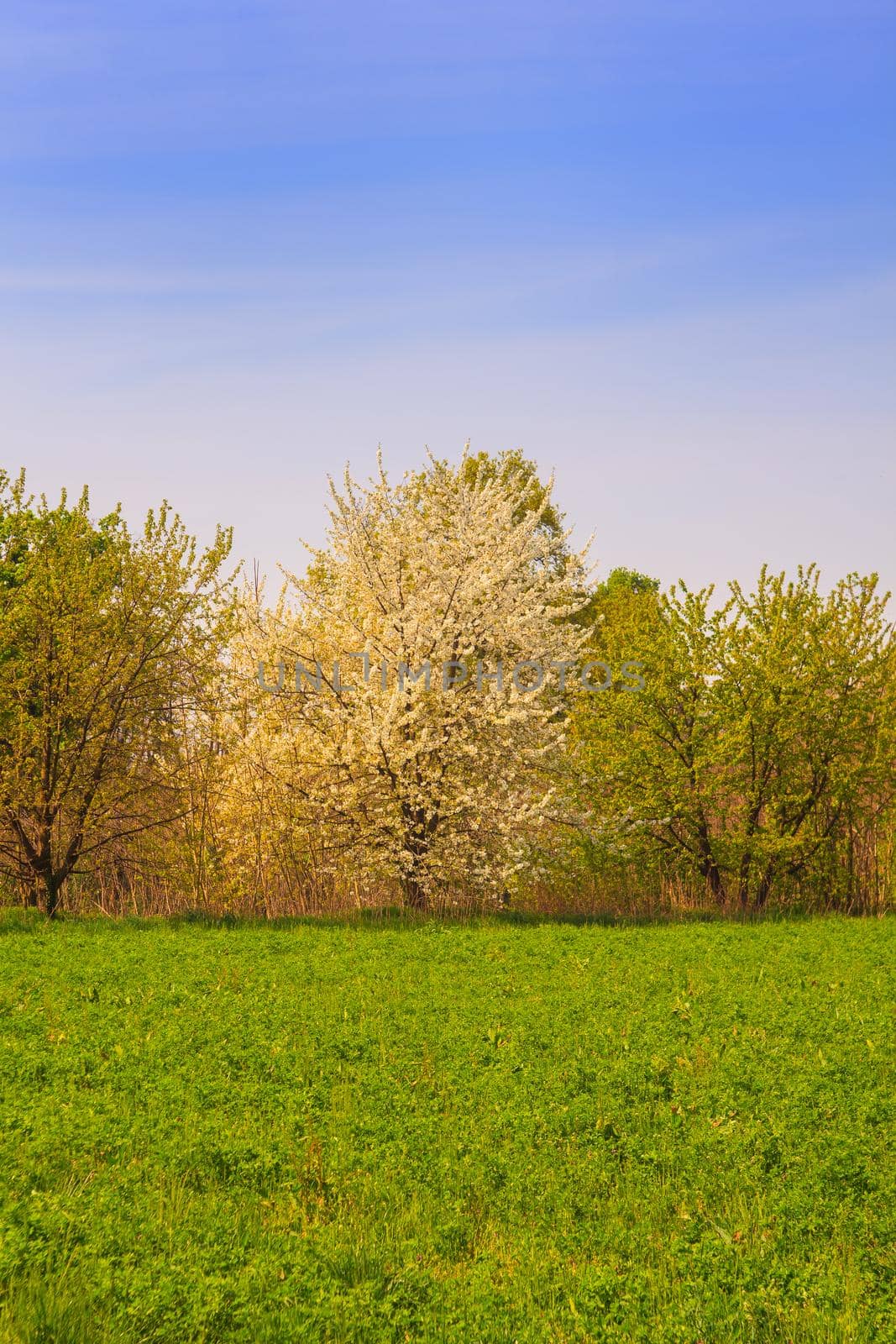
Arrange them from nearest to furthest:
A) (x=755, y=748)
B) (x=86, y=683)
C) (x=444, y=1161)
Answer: (x=444, y=1161) → (x=86, y=683) → (x=755, y=748)

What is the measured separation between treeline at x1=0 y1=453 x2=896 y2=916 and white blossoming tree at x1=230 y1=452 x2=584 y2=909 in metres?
0.07

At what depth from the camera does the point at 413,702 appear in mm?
20984

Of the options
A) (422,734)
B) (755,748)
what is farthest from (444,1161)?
(755,748)

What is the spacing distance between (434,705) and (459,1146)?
13.7 metres

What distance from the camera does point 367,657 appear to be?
21.9 meters

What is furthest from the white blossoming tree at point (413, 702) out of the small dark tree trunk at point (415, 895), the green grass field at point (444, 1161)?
the green grass field at point (444, 1161)

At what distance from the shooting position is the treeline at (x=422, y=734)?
65.2 ft

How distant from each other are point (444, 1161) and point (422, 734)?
12.8 metres

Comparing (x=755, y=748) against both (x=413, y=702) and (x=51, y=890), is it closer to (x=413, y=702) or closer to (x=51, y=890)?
(x=413, y=702)

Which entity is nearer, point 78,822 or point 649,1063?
point 649,1063

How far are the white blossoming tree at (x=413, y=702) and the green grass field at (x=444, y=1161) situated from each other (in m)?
7.49

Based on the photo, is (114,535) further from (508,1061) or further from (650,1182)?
(650,1182)

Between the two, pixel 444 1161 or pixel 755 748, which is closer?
pixel 444 1161

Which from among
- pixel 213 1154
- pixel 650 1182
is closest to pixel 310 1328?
pixel 213 1154
